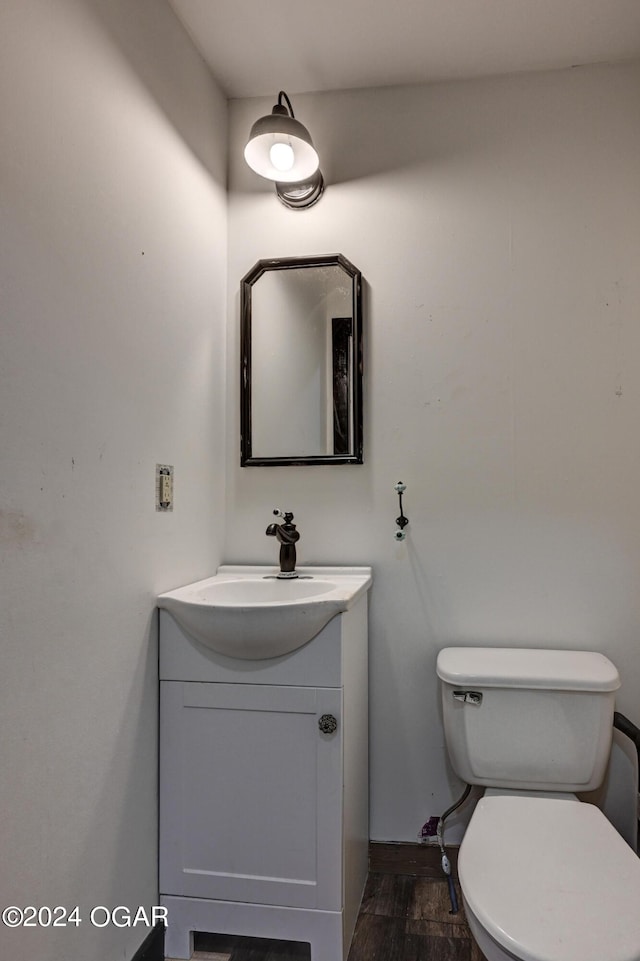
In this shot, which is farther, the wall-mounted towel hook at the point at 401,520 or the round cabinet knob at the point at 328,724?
the wall-mounted towel hook at the point at 401,520

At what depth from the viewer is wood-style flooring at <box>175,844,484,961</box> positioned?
4.76 feet

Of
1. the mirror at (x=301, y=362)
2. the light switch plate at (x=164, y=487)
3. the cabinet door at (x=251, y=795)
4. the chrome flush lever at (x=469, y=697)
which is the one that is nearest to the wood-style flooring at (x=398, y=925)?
the cabinet door at (x=251, y=795)

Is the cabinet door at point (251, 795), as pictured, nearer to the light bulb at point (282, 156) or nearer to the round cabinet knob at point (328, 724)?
the round cabinet knob at point (328, 724)

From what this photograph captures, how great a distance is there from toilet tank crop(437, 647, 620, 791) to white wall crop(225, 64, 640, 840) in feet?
0.81

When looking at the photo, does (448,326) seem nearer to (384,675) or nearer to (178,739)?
(384,675)

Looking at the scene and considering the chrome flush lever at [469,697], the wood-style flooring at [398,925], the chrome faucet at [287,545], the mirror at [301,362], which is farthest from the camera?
the mirror at [301,362]

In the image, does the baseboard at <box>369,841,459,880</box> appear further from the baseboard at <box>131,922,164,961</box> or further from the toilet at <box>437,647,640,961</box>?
the baseboard at <box>131,922,164,961</box>

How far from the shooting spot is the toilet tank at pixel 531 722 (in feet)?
4.98

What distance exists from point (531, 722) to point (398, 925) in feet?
2.05

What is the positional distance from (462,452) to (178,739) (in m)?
1.12

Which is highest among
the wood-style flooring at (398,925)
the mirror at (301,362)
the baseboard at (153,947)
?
the mirror at (301,362)

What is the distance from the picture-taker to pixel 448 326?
1.89 m

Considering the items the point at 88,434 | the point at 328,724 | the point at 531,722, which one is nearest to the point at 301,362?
the point at 88,434

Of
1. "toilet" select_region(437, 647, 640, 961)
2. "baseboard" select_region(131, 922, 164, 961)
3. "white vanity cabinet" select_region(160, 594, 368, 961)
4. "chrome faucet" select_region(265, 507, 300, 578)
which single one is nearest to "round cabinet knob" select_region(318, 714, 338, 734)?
"white vanity cabinet" select_region(160, 594, 368, 961)
